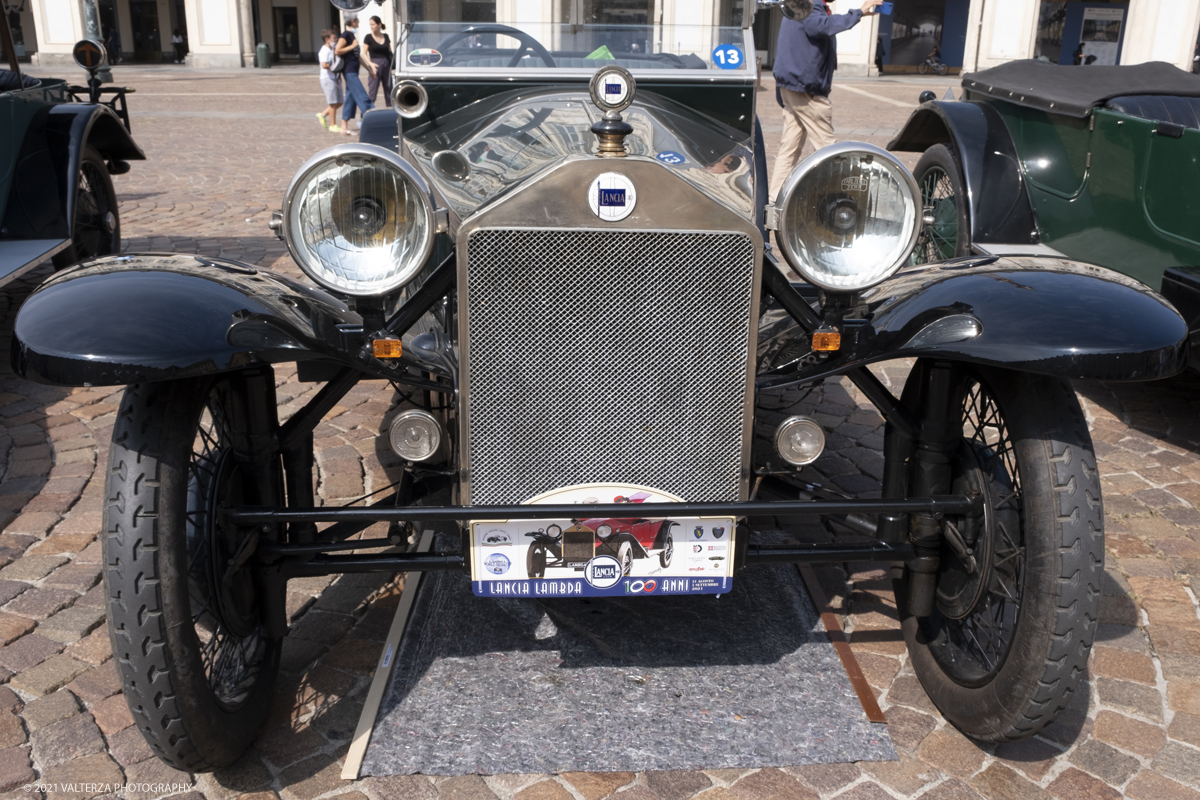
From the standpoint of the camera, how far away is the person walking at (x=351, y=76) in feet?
43.5

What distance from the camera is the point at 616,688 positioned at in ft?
8.97

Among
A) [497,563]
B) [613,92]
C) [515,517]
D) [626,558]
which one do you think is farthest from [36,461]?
[613,92]

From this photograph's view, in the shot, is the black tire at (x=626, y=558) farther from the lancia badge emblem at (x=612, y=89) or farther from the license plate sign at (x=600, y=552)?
Result: the lancia badge emblem at (x=612, y=89)

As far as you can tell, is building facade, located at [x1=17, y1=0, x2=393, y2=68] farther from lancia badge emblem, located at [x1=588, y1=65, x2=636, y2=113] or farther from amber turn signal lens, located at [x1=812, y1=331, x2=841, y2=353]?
amber turn signal lens, located at [x1=812, y1=331, x2=841, y2=353]

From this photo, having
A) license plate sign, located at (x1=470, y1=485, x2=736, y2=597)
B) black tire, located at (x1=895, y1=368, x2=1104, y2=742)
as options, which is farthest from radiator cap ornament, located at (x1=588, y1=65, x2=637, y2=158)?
black tire, located at (x1=895, y1=368, x2=1104, y2=742)

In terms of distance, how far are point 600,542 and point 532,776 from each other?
23.1 inches

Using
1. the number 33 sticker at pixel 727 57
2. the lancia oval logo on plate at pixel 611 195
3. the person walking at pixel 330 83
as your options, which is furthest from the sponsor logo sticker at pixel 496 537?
the person walking at pixel 330 83

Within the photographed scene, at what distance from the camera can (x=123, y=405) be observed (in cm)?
223

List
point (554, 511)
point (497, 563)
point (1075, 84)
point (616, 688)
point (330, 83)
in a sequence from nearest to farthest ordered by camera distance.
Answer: point (554, 511)
point (497, 563)
point (616, 688)
point (1075, 84)
point (330, 83)

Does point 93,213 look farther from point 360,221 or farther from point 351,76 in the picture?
point 351,76

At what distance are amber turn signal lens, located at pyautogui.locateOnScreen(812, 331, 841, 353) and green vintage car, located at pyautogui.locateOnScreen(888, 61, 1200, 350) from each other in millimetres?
2419

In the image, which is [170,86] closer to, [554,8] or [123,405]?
[554,8]

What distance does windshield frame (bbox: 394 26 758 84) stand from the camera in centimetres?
369

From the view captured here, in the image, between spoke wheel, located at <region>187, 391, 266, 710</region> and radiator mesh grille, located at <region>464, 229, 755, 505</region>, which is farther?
spoke wheel, located at <region>187, 391, 266, 710</region>
